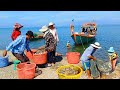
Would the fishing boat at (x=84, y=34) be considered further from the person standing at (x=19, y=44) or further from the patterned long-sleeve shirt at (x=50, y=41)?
the person standing at (x=19, y=44)

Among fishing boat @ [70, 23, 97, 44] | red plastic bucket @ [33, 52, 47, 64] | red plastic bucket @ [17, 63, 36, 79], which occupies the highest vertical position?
red plastic bucket @ [33, 52, 47, 64]

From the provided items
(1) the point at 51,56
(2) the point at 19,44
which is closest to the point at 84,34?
(1) the point at 51,56

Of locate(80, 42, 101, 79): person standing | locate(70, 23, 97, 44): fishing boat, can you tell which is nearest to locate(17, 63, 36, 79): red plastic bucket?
locate(80, 42, 101, 79): person standing

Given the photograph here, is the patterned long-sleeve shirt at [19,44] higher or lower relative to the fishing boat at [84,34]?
higher

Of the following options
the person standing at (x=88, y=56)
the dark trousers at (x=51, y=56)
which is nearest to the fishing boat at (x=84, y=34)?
the dark trousers at (x=51, y=56)

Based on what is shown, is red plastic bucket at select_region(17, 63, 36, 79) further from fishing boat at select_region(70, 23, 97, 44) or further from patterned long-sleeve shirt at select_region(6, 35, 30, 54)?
→ fishing boat at select_region(70, 23, 97, 44)

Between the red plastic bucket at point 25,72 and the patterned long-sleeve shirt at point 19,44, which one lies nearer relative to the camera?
the red plastic bucket at point 25,72

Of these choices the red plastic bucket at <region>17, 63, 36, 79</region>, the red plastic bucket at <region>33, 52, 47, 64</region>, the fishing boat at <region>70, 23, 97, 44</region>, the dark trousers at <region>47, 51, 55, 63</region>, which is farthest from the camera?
the fishing boat at <region>70, 23, 97, 44</region>

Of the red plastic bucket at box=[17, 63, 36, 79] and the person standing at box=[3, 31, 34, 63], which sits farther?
the person standing at box=[3, 31, 34, 63]
